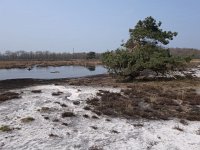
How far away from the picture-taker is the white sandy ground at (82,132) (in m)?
12.4

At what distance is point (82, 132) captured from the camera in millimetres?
13898

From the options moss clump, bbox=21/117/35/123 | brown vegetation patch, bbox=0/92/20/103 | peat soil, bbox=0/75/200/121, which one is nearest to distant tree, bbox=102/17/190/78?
peat soil, bbox=0/75/200/121

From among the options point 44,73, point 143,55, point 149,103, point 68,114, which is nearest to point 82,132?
point 68,114

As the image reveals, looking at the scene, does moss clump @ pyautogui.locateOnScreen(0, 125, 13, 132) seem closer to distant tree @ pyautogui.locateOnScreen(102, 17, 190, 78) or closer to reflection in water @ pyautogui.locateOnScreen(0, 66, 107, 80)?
distant tree @ pyautogui.locateOnScreen(102, 17, 190, 78)

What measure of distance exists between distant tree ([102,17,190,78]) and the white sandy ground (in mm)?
13669

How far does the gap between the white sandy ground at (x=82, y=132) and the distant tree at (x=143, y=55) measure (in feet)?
44.8

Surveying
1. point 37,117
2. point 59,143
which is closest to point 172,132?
point 59,143

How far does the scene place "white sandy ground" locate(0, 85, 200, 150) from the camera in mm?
12398

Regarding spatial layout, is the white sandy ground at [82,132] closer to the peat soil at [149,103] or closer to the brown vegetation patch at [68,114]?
the brown vegetation patch at [68,114]

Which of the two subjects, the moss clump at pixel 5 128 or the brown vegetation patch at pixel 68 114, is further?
the brown vegetation patch at pixel 68 114

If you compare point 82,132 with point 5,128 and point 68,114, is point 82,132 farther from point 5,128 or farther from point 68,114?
point 5,128

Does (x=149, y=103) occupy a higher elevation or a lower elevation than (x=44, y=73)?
higher

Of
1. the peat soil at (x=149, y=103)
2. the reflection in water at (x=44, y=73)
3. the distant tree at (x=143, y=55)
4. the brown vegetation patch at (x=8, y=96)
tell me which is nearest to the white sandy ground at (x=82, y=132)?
the brown vegetation patch at (x=8, y=96)

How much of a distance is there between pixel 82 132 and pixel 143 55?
62.3ft
